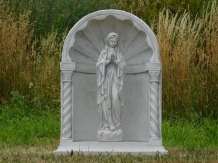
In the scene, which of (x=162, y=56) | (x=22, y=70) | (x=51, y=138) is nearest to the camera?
(x=51, y=138)

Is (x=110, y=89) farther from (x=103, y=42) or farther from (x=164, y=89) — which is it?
(x=164, y=89)

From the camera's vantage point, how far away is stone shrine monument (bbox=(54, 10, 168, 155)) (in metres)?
7.56

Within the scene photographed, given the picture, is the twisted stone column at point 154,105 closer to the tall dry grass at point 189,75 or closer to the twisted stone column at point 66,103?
the twisted stone column at point 66,103

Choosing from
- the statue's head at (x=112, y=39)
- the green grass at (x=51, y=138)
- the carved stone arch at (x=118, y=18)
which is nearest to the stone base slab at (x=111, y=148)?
the green grass at (x=51, y=138)

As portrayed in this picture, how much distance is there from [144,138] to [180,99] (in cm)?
227

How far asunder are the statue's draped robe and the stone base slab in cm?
25

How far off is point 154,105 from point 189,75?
2723 millimetres

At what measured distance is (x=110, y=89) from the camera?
771 cm

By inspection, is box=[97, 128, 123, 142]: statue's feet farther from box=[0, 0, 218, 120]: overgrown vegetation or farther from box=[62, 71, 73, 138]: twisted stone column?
box=[0, 0, 218, 120]: overgrown vegetation

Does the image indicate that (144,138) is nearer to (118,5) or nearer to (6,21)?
(6,21)

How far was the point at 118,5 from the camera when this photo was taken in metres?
14.4

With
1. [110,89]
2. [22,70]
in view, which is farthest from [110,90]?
[22,70]

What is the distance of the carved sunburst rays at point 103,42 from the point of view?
26.1 ft

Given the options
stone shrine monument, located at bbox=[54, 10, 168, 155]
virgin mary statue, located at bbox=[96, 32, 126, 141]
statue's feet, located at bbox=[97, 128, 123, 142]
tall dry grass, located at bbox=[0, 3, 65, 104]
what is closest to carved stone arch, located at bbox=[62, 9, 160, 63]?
stone shrine monument, located at bbox=[54, 10, 168, 155]
